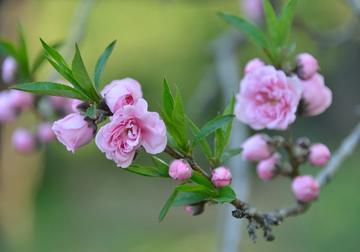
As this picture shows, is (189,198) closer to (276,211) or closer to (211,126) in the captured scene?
(211,126)

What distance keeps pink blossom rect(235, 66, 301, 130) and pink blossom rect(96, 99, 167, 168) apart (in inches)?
11.0

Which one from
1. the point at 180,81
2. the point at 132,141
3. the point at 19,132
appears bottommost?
the point at 180,81

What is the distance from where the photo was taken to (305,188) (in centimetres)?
124

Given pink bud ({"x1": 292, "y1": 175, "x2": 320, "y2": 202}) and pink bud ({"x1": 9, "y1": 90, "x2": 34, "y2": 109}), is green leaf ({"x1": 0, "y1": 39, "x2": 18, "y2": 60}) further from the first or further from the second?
pink bud ({"x1": 292, "y1": 175, "x2": 320, "y2": 202})

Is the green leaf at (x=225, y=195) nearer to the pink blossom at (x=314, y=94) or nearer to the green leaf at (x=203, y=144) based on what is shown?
the green leaf at (x=203, y=144)

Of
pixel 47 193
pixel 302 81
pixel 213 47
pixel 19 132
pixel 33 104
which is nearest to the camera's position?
pixel 302 81

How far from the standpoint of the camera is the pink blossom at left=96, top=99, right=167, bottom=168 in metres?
0.90

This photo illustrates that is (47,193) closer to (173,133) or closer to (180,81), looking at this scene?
(180,81)

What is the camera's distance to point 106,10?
7430mm

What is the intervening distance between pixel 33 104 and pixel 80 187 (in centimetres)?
591

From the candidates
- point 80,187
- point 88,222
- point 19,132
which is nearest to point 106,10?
point 80,187

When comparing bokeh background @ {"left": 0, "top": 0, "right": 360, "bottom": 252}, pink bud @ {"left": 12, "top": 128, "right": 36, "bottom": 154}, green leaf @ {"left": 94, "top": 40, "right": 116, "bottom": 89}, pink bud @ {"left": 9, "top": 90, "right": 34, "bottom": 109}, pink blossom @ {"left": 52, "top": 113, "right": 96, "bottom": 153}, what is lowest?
bokeh background @ {"left": 0, "top": 0, "right": 360, "bottom": 252}

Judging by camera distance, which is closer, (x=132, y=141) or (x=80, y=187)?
(x=132, y=141)

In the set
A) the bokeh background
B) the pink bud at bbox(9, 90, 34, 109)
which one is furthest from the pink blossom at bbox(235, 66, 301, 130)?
the bokeh background
